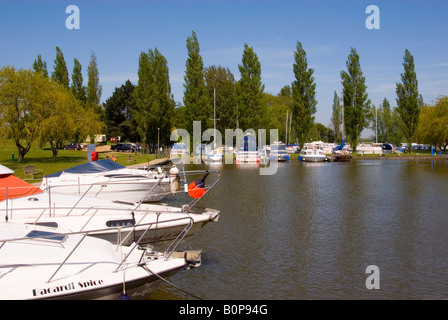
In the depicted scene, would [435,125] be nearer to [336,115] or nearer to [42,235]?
[336,115]

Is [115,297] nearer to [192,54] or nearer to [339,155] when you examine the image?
[339,155]

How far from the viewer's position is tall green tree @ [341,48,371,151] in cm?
6819

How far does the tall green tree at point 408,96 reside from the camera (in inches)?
2667

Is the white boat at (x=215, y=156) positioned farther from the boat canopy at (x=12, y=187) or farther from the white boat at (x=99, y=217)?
the white boat at (x=99, y=217)

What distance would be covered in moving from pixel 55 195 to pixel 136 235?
355 centimetres

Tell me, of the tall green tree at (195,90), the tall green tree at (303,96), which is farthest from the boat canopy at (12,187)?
the tall green tree at (303,96)

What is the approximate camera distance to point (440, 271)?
37.4ft

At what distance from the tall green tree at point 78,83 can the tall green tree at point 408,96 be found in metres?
49.5

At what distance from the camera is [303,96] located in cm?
7062

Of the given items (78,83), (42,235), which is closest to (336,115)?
(78,83)

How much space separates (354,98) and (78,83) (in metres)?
43.6

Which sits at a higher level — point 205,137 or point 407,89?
point 407,89

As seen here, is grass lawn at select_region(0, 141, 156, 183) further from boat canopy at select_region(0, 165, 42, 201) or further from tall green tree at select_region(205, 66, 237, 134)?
tall green tree at select_region(205, 66, 237, 134)

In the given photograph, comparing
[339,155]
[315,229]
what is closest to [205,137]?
[339,155]
